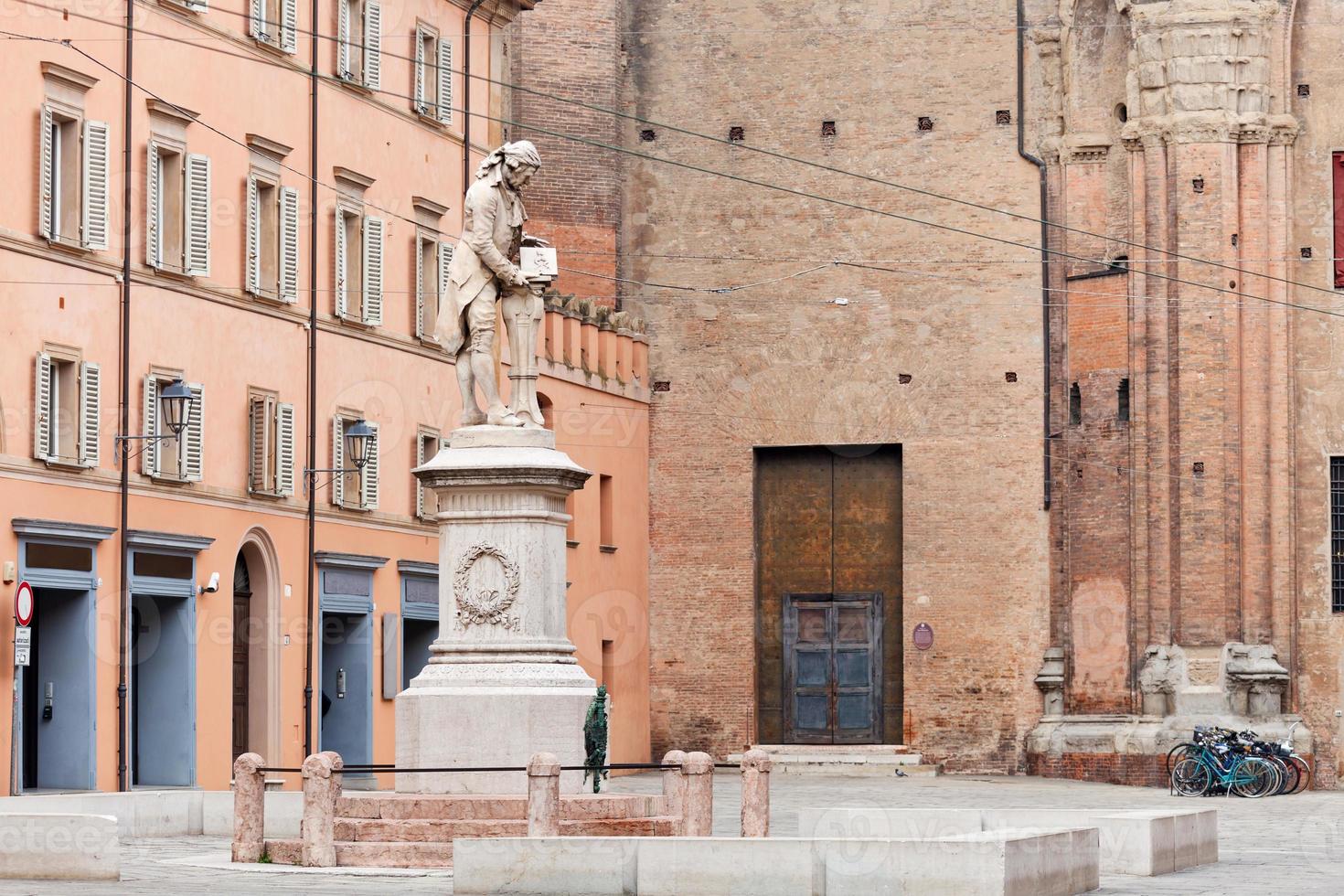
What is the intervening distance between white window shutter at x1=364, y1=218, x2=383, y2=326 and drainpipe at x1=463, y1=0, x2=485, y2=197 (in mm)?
3227

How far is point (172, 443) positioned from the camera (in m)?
30.0

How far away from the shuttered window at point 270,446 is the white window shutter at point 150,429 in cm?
220

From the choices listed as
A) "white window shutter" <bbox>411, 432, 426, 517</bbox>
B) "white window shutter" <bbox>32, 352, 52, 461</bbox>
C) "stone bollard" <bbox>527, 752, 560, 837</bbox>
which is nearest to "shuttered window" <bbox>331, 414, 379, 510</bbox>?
"white window shutter" <bbox>411, 432, 426, 517</bbox>

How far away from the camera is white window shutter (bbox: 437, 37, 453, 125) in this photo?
3734 centimetres

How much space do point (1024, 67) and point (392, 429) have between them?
1244 centimetres

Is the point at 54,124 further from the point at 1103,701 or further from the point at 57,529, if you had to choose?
the point at 1103,701

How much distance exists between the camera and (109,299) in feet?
94.4

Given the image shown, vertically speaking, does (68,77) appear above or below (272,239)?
above

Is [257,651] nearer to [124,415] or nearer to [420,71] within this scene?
[124,415]

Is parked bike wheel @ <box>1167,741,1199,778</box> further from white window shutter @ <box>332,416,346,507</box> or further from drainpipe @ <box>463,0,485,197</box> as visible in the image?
drainpipe @ <box>463,0,485,197</box>

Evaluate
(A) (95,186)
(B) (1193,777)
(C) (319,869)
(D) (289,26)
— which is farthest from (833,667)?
(C) (319,869)

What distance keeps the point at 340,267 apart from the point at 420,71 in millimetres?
3840

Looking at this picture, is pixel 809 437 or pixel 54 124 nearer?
pixel 54 124

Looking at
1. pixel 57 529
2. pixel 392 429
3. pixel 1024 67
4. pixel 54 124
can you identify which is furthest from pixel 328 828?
pixel 1024 67
